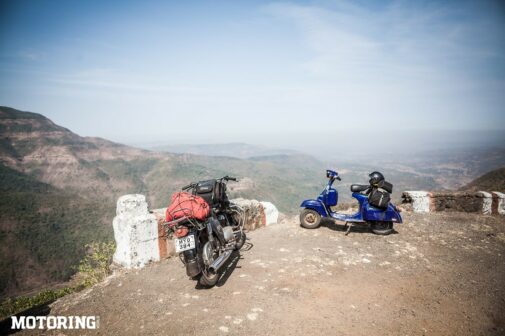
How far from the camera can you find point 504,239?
21.1ft

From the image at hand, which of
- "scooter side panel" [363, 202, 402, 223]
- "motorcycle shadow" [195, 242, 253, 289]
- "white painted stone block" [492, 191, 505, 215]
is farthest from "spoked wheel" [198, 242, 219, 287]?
"white painted stone block" [492, 191, 505, 215]

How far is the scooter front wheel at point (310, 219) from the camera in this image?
22.9 feet

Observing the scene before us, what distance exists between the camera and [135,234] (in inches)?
193

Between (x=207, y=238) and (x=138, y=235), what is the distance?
1.47 metres

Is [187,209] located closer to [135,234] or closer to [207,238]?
[207,238]

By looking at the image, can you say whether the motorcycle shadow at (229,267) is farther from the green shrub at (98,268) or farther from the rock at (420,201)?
the rock at (420,201)

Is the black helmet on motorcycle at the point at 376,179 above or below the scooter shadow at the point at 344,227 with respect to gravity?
above

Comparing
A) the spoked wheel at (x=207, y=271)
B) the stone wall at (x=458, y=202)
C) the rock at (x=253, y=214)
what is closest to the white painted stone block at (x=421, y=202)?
the stone wall at (x=458, y=202)

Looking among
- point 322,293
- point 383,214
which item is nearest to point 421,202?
point 383,214

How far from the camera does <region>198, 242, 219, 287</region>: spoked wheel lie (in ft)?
13.6

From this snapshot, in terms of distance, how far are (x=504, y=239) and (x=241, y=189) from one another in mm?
99975

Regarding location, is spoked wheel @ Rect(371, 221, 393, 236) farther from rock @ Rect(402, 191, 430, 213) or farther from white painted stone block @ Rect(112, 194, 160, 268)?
white painted stone block @ Rect(112, 194, 160, 268)

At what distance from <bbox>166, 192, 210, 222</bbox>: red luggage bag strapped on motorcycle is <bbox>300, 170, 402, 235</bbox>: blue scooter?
353 centimetres

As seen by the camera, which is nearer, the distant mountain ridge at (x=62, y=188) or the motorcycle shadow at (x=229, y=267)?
the motorcycle shadow at (x=229, y=267)
